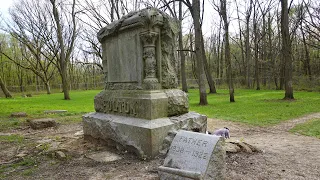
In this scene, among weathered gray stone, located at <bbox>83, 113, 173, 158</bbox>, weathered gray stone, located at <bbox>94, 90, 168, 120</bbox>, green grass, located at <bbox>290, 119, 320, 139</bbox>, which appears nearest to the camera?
weathered gray stone, located at <bbox>83, 113, 173, 158</bbox>

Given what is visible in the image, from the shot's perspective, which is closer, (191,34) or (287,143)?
(287,143)

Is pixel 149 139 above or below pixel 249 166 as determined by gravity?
above

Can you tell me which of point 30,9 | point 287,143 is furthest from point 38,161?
point 30,9

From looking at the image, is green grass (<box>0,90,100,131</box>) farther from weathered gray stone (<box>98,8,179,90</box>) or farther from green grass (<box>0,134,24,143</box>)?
weathered gray stone (<box>98,8,179,90</box>)

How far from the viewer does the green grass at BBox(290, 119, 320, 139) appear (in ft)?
19.2

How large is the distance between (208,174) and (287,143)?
321cm

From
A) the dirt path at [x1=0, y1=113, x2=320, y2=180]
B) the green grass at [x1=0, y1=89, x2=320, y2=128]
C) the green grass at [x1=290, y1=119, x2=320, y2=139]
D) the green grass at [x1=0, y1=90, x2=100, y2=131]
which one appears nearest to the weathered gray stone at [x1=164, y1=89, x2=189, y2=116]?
the dirt path at [x1=0, y1=113, x2=320, y2=180]

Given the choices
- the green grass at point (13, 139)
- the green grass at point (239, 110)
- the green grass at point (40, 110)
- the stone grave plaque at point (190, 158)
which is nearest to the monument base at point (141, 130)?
the stone grave plaque at point (190, 158)

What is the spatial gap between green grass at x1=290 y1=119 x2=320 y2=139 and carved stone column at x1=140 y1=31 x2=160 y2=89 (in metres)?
4.59

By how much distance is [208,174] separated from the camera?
8.27 ft

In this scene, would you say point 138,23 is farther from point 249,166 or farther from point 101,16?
point 101,16

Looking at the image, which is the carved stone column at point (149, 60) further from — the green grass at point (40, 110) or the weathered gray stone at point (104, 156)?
the green grass at point (40, 110)

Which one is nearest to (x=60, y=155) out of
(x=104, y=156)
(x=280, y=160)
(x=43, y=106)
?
(x=104, y=156)

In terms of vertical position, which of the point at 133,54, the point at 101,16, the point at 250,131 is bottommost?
the point at 250,131
